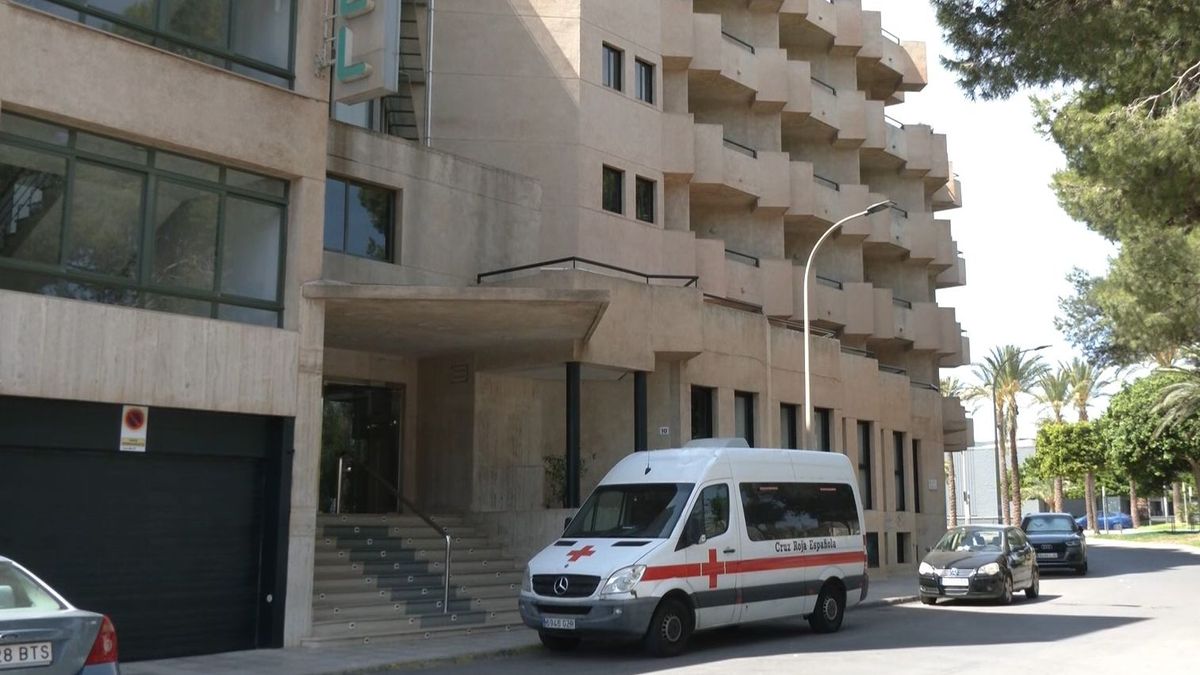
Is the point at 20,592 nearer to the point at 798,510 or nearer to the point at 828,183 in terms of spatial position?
the point at 798,510

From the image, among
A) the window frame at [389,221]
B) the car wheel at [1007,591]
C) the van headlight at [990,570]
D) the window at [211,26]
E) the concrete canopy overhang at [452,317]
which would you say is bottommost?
the car wheel at [1007,591]

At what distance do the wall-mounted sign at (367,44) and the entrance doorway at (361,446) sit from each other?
7246mm

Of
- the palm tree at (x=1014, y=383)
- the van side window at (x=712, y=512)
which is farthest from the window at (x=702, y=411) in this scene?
the palm tree at (x=1014, y=383)

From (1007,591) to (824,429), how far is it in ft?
30.0

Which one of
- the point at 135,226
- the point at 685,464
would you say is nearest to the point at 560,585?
the point at 685,464

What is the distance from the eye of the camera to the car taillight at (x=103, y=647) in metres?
8.10

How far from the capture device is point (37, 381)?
12.9m

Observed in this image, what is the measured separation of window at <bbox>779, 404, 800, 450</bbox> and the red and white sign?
18.0 metres

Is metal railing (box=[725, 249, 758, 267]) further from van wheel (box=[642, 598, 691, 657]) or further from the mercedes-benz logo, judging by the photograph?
the mercedes-benz logo

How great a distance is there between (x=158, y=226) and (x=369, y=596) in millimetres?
6281

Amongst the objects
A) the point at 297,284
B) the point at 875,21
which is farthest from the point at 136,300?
the point at 875,21

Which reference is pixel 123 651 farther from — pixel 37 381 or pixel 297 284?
pixel 297 284

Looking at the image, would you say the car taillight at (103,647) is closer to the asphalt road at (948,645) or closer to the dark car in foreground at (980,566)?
the asphalt road at (948,645)

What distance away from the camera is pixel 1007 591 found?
22.1 metres
